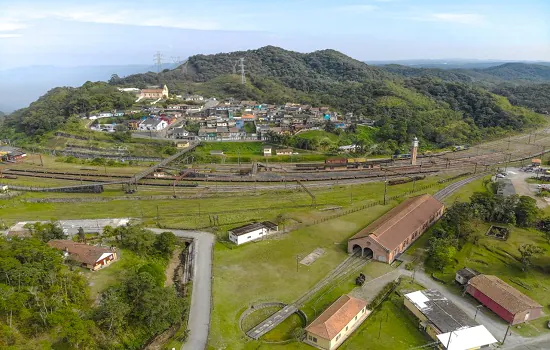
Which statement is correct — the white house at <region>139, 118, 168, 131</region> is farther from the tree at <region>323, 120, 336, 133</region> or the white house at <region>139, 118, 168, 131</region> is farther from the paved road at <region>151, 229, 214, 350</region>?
the paved road at <region>151, 229, 214, 350</region>

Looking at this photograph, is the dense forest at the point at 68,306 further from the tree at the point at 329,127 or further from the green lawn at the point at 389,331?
the tree at the point at 329,127

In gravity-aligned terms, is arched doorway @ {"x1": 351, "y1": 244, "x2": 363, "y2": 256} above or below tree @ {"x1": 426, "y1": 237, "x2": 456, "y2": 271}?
below

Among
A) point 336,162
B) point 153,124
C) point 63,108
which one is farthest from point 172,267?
point 63,108

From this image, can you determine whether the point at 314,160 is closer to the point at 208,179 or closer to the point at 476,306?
the point at 208,179

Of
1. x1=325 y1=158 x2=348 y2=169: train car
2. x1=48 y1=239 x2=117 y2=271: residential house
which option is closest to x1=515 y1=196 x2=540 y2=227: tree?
x1=325 y1=158 x2=348 y2=169: train car

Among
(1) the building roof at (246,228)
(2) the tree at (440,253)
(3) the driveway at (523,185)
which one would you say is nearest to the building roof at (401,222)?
(2) the tree at (440,253)
